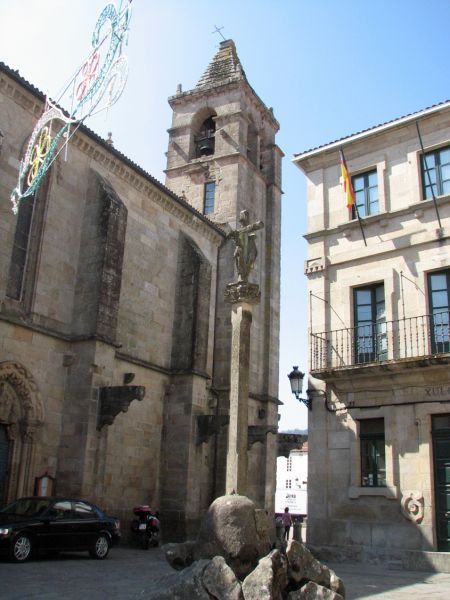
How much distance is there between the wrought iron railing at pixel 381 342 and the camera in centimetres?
1351

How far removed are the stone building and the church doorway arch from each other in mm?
6826

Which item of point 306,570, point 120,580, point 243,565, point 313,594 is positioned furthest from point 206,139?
point 313,594

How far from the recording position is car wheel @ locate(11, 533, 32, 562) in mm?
11766

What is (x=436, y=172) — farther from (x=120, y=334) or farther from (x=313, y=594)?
(x=313, y=594)

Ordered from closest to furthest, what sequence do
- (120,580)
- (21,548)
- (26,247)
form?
(120,580) < (21,548) < (26,247)

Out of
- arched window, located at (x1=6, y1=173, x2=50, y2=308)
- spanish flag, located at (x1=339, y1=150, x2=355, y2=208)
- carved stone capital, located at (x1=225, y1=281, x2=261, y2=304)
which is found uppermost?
spanish flag, located at (x1=339, y1=150, x2=355, y2=208)

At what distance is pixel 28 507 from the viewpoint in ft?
42.5

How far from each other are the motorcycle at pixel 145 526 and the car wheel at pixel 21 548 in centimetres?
588

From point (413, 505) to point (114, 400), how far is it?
25.0ft

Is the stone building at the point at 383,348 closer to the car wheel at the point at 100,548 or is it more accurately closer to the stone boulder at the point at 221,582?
the car wheel at the point at 100,548

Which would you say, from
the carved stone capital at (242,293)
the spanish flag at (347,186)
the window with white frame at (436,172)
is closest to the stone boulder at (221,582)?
the carved stone capital at (242,293)

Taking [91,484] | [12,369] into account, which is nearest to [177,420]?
[91,484]

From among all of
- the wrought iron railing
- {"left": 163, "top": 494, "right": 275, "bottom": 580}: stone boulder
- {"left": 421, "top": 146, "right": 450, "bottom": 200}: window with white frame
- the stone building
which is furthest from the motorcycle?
{"left": 421, "top": 146, "right": 450, "bottom": 200}: window with white frame

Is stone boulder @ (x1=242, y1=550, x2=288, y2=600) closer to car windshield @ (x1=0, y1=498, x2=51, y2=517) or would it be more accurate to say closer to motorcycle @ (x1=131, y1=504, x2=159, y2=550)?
car windshield @ (x1=0, y1=498, x2=51, y2=517)
